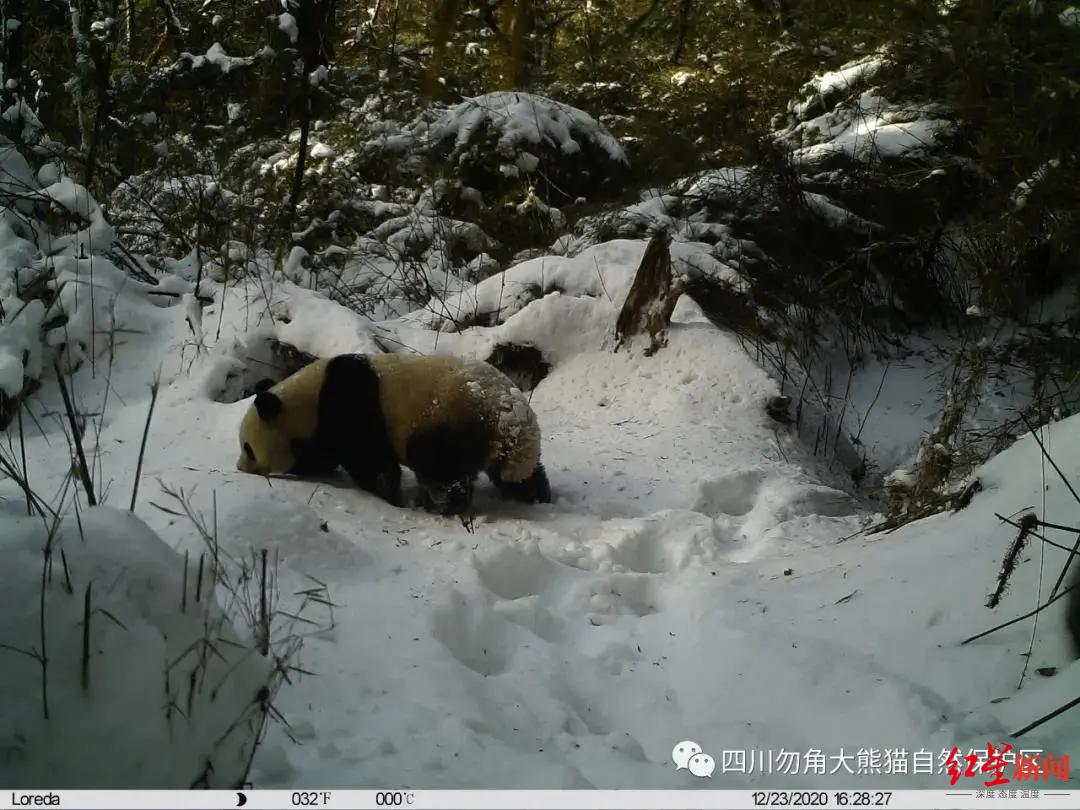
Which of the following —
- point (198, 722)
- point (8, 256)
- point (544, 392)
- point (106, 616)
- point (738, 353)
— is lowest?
point (544, 392)

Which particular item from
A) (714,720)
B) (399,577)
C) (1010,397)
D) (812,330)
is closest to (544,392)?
(812,330)

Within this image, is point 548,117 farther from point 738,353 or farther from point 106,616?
point 106,616

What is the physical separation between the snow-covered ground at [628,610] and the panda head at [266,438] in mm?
177

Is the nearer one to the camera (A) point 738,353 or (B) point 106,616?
(B) point 106,616

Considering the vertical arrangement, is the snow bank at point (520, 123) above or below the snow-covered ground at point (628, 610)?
above

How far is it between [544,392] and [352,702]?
3.57m

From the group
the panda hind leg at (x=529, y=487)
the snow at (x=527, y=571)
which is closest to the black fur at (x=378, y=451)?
the panda hind leg at (x=529, y=487)

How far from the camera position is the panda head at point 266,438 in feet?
13.1

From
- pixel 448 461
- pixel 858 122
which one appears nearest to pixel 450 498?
pixel 448 461

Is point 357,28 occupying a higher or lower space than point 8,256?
higher

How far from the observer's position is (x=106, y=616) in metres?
1.42

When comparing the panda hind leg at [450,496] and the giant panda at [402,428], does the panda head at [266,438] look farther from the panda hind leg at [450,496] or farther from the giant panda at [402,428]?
the panda hind leg at [450,496]

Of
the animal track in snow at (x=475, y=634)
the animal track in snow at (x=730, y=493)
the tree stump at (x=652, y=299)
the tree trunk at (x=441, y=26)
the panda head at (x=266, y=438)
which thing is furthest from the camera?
the tree trunk at (x=441, y=26)

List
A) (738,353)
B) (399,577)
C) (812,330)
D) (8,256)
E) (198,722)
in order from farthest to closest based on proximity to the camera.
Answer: (812,330)
(738,353)
(8,256)
(399,577)
(198,722)
